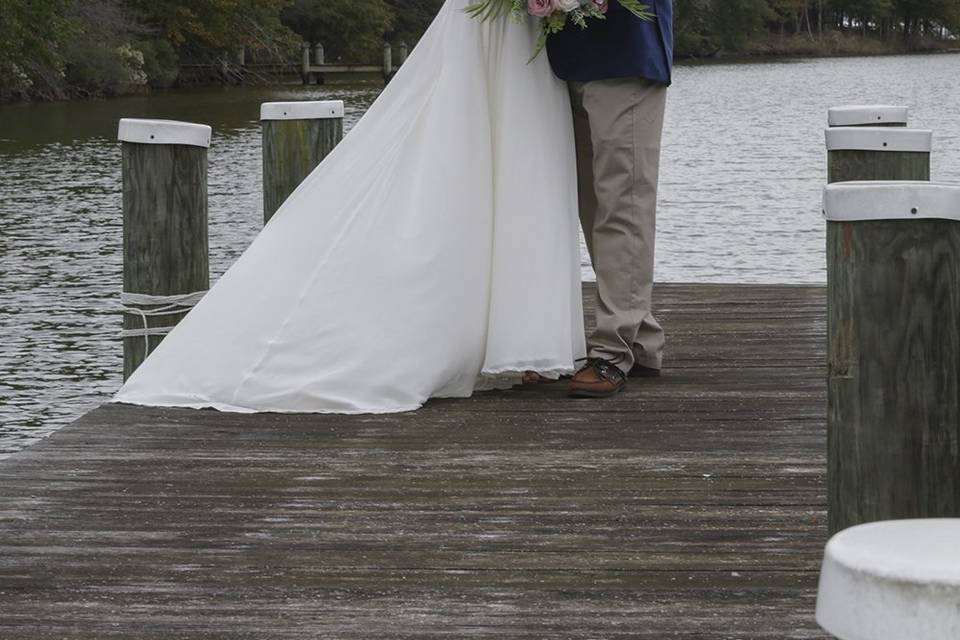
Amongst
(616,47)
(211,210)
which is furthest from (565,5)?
(211,210)

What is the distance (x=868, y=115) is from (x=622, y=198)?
2.59 metres

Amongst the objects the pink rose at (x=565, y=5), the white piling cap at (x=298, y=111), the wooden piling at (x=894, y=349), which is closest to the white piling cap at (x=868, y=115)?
the white piling cap at (x=298, y=111)

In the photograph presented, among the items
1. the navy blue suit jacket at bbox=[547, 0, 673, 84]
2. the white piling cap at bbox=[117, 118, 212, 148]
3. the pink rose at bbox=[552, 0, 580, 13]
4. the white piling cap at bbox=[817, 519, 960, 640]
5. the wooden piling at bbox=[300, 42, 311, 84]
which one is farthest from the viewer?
the wooden piling at bbox=[300, 42, 311, 84]

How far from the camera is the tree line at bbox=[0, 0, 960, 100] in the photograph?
133 feet

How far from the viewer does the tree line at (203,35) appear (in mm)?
40531

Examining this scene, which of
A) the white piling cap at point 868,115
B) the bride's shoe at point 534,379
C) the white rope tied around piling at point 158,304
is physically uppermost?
the white piling cap at point 868,115

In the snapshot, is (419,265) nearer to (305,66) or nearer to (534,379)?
(534,379)

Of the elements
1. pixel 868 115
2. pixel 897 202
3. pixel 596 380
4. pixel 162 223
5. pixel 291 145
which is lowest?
pixel 596 380

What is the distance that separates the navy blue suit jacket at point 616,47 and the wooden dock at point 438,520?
38.6 inches

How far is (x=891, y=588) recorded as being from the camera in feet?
5.60

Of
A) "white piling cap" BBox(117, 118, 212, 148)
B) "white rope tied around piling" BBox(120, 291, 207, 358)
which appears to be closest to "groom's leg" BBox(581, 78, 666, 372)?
"white piling cap" BBox(117, 118, 212, 148)

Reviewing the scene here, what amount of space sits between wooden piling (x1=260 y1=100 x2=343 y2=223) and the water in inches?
88.9

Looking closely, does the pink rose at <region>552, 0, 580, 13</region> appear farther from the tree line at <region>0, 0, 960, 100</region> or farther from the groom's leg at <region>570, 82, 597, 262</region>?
the tree line at <region>0, 0, 960, 100</region>

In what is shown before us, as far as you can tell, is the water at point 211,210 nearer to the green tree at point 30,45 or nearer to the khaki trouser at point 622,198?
the green tree at point 30,45
